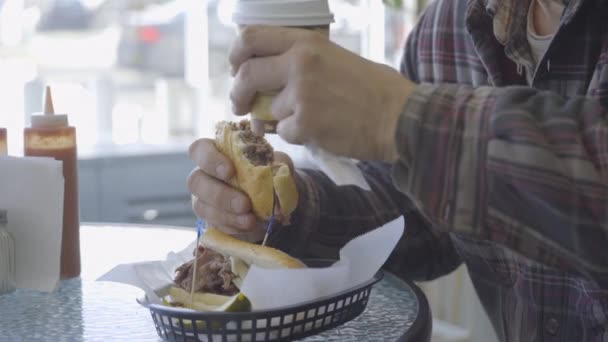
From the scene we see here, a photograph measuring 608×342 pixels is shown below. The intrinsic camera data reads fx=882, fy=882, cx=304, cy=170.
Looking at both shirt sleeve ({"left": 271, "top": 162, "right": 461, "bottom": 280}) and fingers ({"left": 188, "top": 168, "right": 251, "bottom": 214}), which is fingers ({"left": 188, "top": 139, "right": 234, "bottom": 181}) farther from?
shirt sleeve ({"left": 271, "top": 162, "right": 461, "bottom": 280})

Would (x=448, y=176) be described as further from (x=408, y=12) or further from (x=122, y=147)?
(x=122, y=147)

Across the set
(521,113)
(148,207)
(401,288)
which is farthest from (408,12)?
(521,113)

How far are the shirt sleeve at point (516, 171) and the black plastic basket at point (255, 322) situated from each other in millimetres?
157

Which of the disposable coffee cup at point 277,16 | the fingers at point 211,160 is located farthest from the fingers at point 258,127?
the fingers at point 211,160

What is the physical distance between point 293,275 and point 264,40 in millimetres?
249

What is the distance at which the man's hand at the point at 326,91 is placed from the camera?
87 cm

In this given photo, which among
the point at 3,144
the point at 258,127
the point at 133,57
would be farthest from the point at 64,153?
the point at 133,57

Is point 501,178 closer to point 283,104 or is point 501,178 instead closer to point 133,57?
point 283,104

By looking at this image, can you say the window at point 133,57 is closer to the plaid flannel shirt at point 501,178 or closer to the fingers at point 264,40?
the plaid flannel shirt at point 501,178

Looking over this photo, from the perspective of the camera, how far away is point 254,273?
923mm

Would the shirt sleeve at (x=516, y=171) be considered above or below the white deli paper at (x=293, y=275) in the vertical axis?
above

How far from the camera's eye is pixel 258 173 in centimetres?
108

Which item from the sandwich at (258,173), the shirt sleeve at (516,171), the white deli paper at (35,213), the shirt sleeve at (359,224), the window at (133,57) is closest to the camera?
the shirt sleeve at (516,171)

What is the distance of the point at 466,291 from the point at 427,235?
1307 millimetres
